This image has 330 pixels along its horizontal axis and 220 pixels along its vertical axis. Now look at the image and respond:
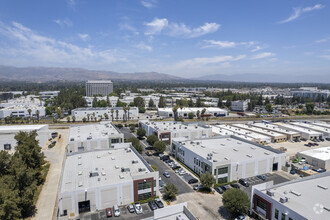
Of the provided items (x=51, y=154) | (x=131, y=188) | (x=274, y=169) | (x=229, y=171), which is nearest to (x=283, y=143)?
(x=274, y=169)

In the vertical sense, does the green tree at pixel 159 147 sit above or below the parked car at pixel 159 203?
above

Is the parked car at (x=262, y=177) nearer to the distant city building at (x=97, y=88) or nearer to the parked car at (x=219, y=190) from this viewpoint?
the parked car at (x=219, y=190)

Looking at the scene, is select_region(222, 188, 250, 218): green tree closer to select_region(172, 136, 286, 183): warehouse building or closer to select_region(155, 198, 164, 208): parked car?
select_region(155, 198, 164, 208): parked car

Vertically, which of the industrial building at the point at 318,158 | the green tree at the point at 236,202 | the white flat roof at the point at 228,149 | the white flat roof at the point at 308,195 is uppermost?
the white flat roof at the point at 308,195

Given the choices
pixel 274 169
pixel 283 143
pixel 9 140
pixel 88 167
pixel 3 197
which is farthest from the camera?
pixel 283 143

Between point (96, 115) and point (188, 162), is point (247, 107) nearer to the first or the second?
point (96, 115)

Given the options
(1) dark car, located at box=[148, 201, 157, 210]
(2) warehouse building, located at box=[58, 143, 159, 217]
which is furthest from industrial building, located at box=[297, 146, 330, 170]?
(1) dark car, located at box=[148, 201, 157, 210]

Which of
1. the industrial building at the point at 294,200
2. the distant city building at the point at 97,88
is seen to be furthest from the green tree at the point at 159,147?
the distant city building at the point at 97,88
